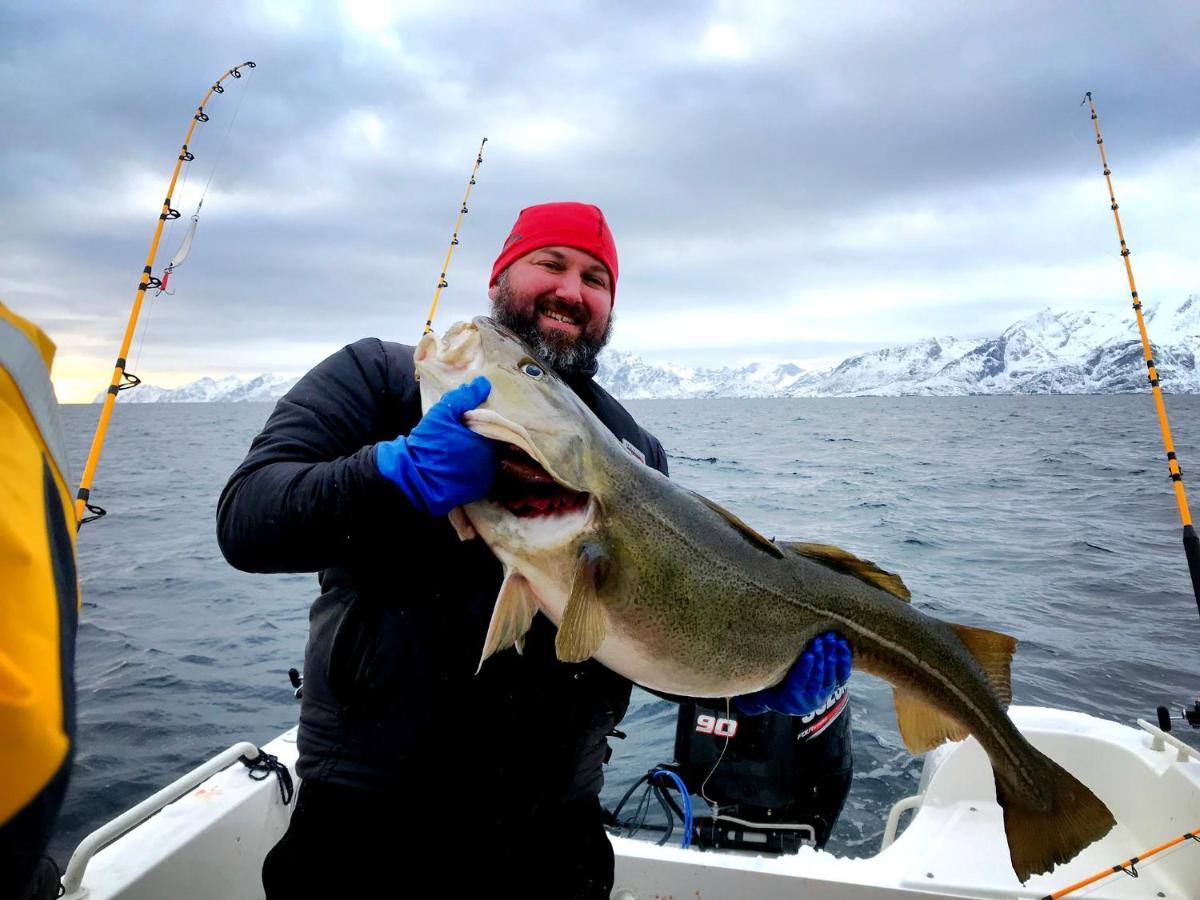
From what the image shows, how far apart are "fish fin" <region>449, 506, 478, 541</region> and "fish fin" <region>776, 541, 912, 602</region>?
1362 mm

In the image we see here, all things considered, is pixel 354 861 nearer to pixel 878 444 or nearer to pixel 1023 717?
pixel 1023 717

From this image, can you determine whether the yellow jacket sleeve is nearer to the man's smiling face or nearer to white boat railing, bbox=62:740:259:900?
the man's smiling face

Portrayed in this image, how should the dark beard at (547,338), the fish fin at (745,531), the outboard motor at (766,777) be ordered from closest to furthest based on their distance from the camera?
the fish fin at (745,531) → the dark beard at (547,338) → the outboard motor at (766,777)

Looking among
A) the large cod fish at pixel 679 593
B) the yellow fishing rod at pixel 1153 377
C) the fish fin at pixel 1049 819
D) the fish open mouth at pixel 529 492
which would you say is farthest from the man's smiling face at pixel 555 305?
the yellow fishing rod at pixel 1153 377

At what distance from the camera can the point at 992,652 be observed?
132 inches

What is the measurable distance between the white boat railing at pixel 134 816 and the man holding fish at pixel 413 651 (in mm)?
1285

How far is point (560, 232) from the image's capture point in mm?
3760

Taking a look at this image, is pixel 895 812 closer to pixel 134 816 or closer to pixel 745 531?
pixel 745 531

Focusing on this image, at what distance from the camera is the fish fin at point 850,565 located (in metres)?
3.21

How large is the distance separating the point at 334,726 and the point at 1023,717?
15.0 ft

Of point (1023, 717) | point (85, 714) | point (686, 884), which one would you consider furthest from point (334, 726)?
point (85, 714)

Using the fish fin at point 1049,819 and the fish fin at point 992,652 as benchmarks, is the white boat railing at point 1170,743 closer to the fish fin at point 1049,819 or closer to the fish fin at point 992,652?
the fish fin at point 1049,819

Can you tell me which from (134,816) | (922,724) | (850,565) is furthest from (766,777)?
(134,816)

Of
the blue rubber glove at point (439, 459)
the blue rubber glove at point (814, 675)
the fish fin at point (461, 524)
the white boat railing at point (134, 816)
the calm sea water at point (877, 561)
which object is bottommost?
the calm sea water at point (877, 561)
